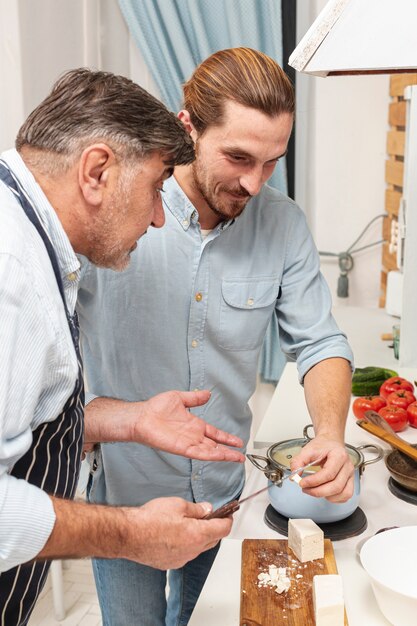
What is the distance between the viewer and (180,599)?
5.59 ft

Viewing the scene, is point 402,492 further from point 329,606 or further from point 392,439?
point 329,606

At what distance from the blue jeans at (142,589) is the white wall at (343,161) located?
6.64ft

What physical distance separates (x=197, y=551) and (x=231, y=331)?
2.04ft

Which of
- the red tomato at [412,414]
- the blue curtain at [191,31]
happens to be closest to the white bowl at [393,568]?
the red tomato at [412,414]

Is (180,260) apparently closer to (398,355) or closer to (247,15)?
(398,355)

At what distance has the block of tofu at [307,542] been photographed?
123cm

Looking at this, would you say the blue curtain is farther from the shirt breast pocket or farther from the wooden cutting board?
the wooden cutting board

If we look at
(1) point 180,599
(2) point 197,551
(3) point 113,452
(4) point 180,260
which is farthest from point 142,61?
(2) point 197,551

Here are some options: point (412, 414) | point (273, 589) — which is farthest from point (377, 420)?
point (273, 589)

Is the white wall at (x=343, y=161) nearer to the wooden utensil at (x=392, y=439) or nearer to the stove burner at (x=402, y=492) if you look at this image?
the wooden utensil at (x=392, y=439)

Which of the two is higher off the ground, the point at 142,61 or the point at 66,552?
the point at 142,61

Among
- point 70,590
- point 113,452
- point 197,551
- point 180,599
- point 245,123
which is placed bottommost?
point 70,590

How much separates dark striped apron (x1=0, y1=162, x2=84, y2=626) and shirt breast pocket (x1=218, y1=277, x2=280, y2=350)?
0.47 m

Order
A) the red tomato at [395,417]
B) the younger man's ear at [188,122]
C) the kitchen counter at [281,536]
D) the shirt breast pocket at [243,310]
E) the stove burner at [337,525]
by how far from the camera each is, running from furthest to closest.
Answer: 1. the red tomato at [395,417]
2. the shirt breast pocket at [243,310]
3. the younger man's ear at [188,122]
4. the stove burner at [337,525]
5. the kitchen counter at [281,536]
